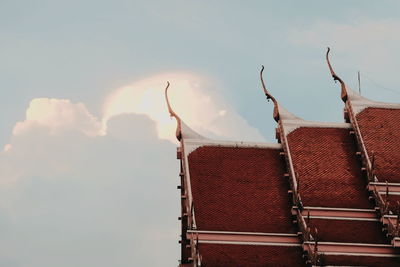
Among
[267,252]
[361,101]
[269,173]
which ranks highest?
[361,101]

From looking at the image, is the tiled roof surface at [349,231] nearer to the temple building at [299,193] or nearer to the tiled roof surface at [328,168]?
the temple building at [299,193]

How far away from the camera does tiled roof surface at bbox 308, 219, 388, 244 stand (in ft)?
129

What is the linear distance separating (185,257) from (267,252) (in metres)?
4.96

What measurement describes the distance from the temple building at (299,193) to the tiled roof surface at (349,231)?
0.03m

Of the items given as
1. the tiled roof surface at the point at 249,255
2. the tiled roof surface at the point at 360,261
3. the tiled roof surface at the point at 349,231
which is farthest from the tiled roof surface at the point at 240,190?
the tiled roof surface at the point at 360,261

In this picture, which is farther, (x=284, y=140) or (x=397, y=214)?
(x=284, y=140)

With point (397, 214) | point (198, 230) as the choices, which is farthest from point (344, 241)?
point (198, 230)

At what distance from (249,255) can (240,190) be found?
11.5 feet

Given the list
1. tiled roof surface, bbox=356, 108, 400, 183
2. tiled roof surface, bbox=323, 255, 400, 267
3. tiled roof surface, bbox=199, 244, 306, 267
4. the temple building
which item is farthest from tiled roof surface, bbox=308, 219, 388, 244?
tiled roof surface, bbox=356, 108, 400, 183

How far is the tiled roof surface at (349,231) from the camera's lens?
39.3 metres

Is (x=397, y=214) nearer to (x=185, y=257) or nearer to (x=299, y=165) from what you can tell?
(x=299, y=165)

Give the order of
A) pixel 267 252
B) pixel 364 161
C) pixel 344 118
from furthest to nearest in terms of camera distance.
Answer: pixel 344 118, pixel 364 161, pixel 267 252

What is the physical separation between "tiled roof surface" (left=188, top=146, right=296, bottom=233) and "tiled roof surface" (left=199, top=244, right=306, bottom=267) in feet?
2.85

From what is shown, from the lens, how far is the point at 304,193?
134 ft
